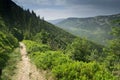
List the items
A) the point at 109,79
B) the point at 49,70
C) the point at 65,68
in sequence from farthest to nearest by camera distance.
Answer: the point at 49,70
the point at 65,68
the point at 109,79

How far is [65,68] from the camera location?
2139cm

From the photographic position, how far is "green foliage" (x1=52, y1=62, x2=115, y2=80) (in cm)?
1926

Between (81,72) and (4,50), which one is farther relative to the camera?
(4,50)

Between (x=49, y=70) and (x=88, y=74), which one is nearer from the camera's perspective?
(x=88, y=74)

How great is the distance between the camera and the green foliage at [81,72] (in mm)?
19258

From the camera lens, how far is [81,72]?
20.4m

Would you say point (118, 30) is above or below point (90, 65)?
above

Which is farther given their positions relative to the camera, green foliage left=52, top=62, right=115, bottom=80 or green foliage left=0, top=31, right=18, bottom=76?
green foliage left=0, top=31, right=18, bottom=76

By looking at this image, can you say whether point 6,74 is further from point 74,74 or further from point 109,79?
point 109,79

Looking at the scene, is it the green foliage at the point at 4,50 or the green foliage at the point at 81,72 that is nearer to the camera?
the green foliage at the point at 81,72

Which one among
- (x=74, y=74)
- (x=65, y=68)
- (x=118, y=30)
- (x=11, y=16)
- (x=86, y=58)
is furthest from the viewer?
(x=11, y=16)

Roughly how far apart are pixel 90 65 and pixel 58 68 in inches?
128

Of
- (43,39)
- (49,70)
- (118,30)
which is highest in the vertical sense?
(118,30)

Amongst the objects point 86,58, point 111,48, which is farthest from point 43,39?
point 111,48
